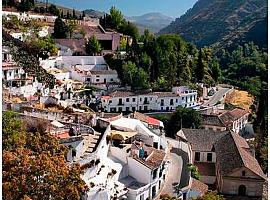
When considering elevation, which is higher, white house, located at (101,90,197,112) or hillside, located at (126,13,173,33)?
hillside, located at (126,13,173,33)

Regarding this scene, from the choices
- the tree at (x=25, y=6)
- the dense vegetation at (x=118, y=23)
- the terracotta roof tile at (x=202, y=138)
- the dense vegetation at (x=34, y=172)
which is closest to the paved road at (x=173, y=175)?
the terracotta roof tile at (x=202, y=138)

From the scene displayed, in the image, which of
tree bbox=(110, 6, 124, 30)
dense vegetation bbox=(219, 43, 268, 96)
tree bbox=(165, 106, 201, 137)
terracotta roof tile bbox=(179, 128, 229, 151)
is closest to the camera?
terracotta roof tile bbox=(179, 128, 229, 151)

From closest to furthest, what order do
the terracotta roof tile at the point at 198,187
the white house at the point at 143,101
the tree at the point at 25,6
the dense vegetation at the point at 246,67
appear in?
the terracotta roof tile at the point at 198,187 < the white house at the point at 143,101 < the tree at the point at 25,6 < the dense vegetation at the point at 246,67

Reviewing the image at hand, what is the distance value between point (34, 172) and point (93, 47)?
1406 cm

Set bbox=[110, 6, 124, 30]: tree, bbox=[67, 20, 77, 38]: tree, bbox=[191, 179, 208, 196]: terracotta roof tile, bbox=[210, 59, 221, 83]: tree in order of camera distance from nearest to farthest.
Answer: bbox=[191, 179, 208, 196]: terracotta roof tile, bbox=[67, 20, 77, 38]: tree, bbox=[210, 59, 221, 83]: tree, bbox=[110, 6, 124, 30]: tree

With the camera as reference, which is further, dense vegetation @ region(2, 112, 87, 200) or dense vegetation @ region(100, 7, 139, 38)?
dense vegetation @ region(100, 7, 139, 38)

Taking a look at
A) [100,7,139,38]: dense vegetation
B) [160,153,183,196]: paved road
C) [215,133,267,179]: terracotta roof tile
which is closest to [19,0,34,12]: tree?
[100,7,139,38]: dense vegetation

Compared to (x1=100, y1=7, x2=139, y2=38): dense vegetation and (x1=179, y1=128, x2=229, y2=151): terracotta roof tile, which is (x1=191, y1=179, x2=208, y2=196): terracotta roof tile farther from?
(x1=100, y1=7, x2=139, y2=38): dense vegetation

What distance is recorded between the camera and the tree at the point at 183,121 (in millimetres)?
15680

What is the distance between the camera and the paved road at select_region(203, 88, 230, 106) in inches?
776

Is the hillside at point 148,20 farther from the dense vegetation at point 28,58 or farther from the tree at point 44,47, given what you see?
the dense vegetation at point 28,58

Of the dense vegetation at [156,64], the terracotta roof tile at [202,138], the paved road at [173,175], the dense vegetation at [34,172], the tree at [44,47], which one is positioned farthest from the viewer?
the dense vegetation at [156,64]

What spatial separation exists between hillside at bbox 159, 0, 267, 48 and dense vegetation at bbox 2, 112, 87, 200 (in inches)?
1335

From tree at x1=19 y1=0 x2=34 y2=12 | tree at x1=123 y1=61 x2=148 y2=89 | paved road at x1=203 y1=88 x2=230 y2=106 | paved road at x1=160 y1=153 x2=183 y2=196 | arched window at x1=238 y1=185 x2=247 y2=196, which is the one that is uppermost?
tree at x1=19 y1=0 x2=34 y2=12
